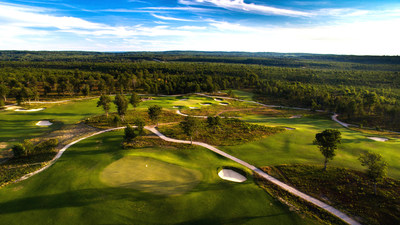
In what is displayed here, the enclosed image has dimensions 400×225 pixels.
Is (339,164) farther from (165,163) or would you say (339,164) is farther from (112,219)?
(112,219)

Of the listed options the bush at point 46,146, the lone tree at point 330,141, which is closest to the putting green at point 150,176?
the bush at point 46,146

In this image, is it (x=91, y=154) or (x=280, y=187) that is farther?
(x=91, y=154)

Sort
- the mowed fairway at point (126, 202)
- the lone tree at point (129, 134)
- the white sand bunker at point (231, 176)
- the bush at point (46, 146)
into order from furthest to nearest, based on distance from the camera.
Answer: the lone tree at point (129, 134), the bush at point (46, 146), the white sand bunker at point (231, 176), the mowed fairway at point (126, 202)

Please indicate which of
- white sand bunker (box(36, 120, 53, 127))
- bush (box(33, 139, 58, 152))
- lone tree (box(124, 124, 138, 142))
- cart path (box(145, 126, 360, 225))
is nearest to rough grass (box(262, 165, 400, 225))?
cart path (box(145, 126, 360, 225))

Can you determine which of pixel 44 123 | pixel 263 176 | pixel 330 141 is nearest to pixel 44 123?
pixel 44 123

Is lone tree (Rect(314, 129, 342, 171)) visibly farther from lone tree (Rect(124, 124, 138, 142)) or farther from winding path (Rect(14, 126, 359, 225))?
lone tree (Rect(124, 124, 138, 142))

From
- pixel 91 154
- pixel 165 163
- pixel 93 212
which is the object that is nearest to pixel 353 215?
pixel 165 163

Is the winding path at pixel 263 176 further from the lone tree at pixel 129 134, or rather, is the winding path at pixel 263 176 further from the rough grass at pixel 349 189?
the lone tree at pixel 129 134
